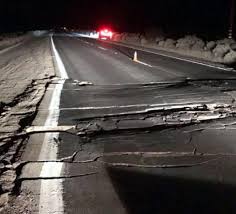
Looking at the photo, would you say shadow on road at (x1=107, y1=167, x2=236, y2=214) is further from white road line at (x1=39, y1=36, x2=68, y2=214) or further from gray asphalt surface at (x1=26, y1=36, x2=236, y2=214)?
white road line at (x1=39, y1=36, x2=68, y2=214)

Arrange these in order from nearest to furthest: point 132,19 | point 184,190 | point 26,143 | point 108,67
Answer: point 184,190, point 26,143, point 108,67, point 132,19

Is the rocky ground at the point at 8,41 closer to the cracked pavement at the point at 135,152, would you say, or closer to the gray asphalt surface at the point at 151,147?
the gray asphalt surface at the point at 151,147

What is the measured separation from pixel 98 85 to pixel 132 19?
7799cm

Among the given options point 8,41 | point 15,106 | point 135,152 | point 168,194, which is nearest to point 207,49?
point 15,106

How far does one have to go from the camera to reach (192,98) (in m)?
11.9

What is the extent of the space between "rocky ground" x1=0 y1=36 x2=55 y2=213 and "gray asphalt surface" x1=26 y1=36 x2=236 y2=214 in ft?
2.56

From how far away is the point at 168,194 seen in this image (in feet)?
18.1

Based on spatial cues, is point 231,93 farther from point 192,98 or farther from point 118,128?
point 118,128

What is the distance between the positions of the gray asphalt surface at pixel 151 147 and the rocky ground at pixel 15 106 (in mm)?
779

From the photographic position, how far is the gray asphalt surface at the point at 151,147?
5.36 meters

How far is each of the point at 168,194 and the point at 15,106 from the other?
22.4 feet

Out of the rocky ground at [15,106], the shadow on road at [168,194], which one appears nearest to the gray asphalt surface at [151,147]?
the shadow on road at [168,194]

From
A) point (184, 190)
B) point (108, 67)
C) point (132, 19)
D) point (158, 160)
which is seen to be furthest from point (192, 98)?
point (132, 19)

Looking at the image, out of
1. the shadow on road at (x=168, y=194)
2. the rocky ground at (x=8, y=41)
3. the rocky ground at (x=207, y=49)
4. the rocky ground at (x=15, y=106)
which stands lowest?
the rocky ground at (x=8, y=41)
